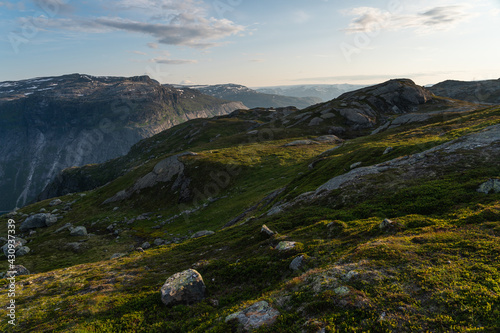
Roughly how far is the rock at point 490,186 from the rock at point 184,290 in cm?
2345

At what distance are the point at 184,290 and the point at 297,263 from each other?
25.8 ft

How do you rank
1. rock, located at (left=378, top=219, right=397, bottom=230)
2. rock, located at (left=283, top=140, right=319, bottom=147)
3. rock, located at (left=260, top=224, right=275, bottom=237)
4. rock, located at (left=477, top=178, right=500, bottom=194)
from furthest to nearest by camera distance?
rock, located at (left=283, top=140, right=319, bottom=147) < rock, located at (left=260, top=224, right=275, bottom=237) < rock, located at (left=477, top=178, right=500, bottom=194) < rock, located at (left=378, top=219, right=397, bottom=230)

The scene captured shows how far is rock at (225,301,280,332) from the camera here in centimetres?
1116

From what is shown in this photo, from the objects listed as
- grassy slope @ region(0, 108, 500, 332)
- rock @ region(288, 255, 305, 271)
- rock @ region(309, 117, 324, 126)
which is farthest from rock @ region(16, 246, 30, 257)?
rock @ region(309, 117, 324, 126)

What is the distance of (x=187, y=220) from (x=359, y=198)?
116ft

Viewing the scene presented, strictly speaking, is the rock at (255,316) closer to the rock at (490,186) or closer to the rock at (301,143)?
the rock at (490,186)

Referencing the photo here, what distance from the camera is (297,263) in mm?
A: 15375

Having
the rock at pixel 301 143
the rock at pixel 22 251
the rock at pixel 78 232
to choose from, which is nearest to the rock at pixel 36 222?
the rock at pixel 78 232

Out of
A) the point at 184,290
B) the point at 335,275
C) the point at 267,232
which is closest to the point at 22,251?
the point at 184,290

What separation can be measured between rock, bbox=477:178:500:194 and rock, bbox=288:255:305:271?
1630 centimetres

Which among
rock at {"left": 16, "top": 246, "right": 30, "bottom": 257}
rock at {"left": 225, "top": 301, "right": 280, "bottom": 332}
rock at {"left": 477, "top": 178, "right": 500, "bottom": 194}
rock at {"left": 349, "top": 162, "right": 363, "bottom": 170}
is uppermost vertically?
rock at {"left": 477, "top": 178, "right": 500, "bottom": 194}

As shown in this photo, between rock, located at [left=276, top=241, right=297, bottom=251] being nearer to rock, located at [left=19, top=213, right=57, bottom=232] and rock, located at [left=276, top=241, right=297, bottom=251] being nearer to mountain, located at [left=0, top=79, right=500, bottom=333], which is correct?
mountain, located at [left=0, top=79, right=500, bottom=333]

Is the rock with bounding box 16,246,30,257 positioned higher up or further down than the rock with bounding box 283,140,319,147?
further down

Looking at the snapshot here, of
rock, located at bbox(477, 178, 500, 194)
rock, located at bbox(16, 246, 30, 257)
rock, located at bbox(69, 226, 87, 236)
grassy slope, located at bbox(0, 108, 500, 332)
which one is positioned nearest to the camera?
grassy slope, located at bbox(0, 108, 500, 332)
